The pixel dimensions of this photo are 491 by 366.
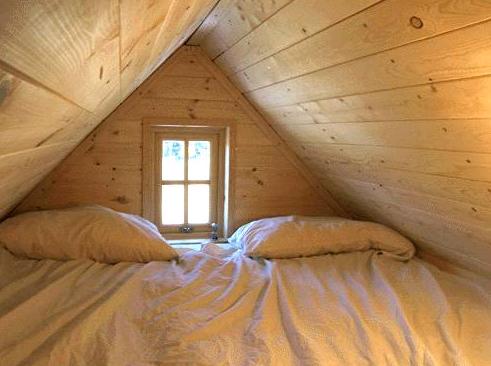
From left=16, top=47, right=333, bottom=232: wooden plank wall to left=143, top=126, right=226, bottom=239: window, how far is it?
128 millimetres

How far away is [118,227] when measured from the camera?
2086mm

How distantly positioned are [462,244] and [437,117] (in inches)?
37.8

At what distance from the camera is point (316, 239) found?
7.56 ft

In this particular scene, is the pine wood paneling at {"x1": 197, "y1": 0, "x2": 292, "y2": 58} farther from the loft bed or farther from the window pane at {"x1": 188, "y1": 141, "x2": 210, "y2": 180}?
the loft bed

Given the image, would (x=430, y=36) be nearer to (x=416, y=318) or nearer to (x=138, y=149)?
(x=416, y=318)

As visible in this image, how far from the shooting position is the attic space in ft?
3.21

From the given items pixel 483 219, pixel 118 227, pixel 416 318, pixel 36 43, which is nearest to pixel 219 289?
Result: pixel 118 227

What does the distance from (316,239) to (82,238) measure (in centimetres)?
125

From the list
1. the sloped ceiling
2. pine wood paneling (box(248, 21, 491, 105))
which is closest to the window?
pine wood paneling (box(248, 21, 491, 105))

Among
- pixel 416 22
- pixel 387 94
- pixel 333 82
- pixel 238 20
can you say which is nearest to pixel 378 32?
pixel 416 22

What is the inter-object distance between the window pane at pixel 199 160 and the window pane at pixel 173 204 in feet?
0.43

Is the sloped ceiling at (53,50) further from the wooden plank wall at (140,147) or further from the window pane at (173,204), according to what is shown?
the window pane at (173,204)

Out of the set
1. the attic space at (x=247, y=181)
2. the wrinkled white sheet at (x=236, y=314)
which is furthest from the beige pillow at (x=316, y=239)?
the wrinkled white sheet at (x=236, y=314)

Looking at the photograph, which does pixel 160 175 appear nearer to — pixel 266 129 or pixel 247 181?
pixel 247 181
